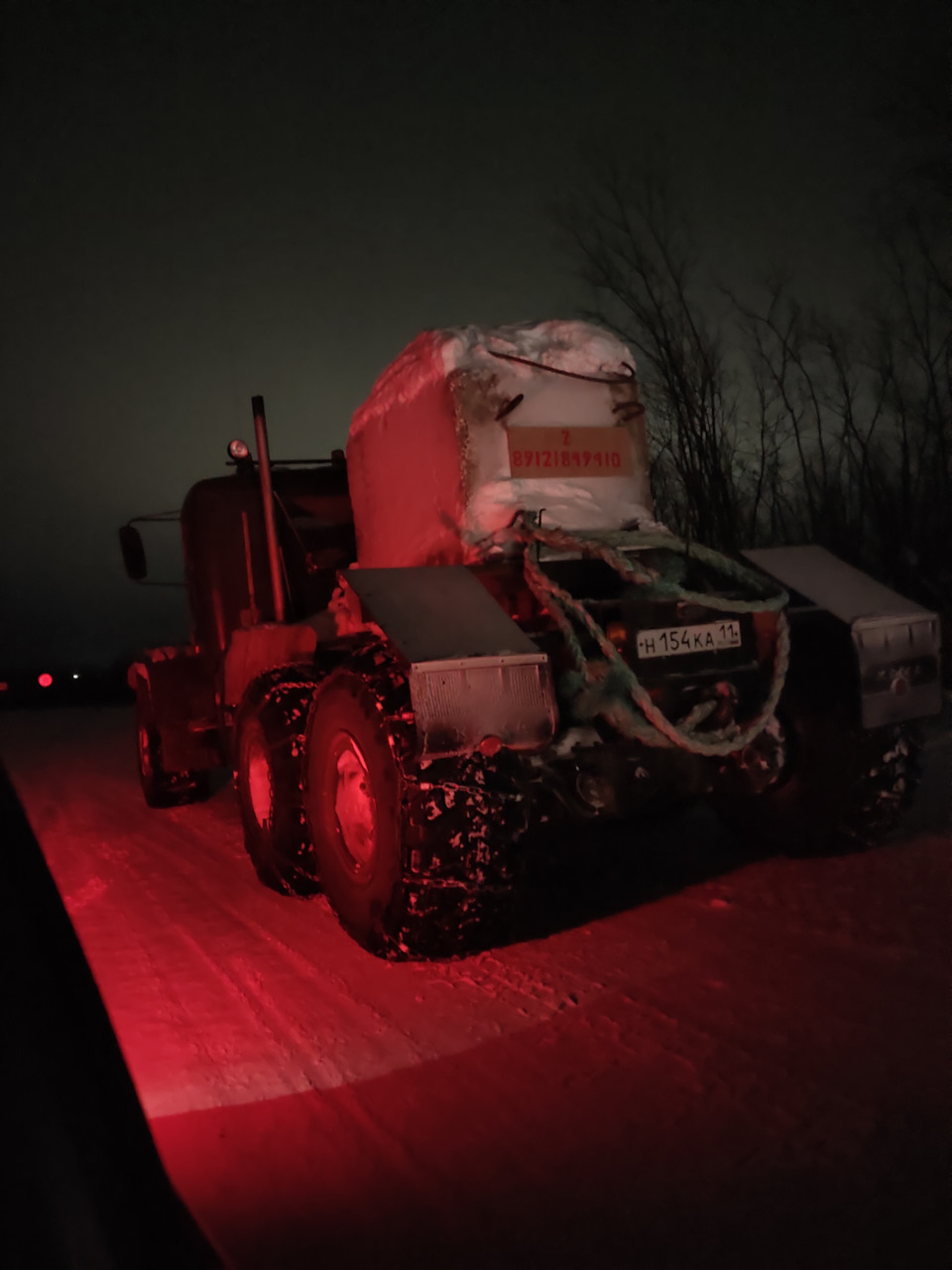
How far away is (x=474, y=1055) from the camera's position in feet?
10.3

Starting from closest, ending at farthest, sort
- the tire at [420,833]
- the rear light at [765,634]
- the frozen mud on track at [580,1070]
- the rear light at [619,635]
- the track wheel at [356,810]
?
the frozen mud on track at [580,1070] → the tire at [420,833] → the track wheel at [356,810] → the rear light at [619,635] → the rear light at [765,634]

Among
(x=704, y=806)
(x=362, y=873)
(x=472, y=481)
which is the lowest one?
(x=704, y=806)

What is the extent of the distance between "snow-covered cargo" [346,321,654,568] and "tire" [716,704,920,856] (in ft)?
4.57

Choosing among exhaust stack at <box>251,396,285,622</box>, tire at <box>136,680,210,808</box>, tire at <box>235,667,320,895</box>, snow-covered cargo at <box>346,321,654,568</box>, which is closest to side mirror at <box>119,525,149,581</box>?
tire at <box>136,680,210,808</box>

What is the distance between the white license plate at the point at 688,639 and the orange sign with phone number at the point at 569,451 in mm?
1048

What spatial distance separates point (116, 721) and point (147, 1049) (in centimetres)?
1665

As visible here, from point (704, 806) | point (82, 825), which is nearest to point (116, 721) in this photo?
point (82, 825)

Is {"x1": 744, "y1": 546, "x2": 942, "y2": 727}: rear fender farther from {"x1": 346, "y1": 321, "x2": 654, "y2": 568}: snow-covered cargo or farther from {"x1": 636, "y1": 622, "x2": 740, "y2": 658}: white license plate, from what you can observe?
→ {"x1": 346, "y1": 321, "x2": 654, "y2": 568}: snow-covered cargo

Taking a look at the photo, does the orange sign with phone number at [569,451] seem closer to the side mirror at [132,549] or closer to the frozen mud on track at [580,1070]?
the frozen mud on track at [580,1070]

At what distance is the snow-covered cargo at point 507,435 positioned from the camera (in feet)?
14.6

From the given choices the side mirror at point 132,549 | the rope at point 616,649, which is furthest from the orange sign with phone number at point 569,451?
the side mirror at point 132,549

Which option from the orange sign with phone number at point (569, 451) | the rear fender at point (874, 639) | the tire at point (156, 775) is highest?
the orange sign with phone number at point (569, 451)

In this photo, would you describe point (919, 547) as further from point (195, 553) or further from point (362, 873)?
point (362, 873)

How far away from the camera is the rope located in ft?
12.7
